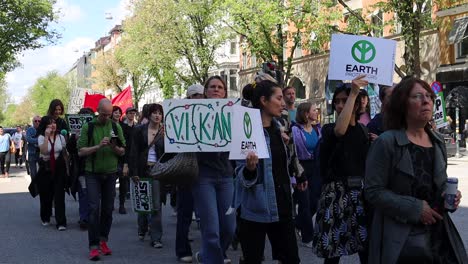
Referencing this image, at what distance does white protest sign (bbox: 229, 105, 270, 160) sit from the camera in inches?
192

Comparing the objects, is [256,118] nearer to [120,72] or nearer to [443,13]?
[443,13]

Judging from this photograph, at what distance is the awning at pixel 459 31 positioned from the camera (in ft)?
94.2

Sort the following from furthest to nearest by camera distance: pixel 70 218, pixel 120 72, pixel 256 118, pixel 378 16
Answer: pixel 120 72
pixel 378 16
pixel 70 218
pixel 256 118

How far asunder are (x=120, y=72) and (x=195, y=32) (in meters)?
27.5

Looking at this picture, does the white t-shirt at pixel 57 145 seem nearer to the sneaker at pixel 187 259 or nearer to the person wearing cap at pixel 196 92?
the sneaker at pixel 187 259

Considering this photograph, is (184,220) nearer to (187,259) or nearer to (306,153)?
(187,259)

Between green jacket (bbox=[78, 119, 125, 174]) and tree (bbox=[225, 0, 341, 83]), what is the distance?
20686 mm

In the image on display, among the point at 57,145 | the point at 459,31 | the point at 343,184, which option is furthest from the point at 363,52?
the point at 459,31

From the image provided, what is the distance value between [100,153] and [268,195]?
12.7 ft

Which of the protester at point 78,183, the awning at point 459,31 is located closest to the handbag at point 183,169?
the protester at point 78,183

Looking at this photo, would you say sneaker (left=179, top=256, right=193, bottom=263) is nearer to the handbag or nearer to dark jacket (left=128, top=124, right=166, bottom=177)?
dark jacket (left=128, top=124, right=166, bottom=177)

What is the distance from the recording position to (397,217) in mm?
3734

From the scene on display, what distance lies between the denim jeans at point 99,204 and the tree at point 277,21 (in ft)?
68.7

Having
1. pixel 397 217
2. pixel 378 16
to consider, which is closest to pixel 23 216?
pixel 397 217
